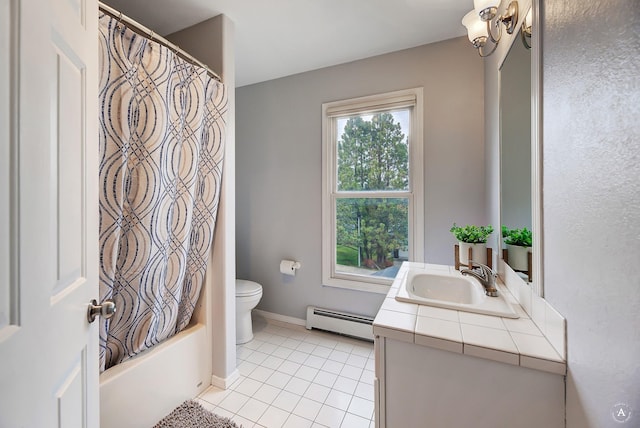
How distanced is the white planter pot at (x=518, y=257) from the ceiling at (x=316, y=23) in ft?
5.02

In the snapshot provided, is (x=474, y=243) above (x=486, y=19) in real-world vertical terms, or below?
below

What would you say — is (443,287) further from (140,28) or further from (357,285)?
(140,28)

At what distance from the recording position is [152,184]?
125 cm

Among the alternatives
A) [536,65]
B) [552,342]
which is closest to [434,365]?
[552,342]

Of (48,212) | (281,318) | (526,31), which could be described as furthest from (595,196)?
(281,318)

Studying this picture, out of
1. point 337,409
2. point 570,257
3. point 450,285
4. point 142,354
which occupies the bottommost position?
point 337,409

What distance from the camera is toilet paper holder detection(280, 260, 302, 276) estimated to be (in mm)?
2500

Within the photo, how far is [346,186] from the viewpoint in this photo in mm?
2402

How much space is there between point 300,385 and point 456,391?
1.19 metres

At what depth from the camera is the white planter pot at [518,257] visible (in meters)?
1.06

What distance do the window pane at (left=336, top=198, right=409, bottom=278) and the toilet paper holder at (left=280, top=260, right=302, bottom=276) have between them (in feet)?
1.29

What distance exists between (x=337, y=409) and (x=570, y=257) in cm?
144

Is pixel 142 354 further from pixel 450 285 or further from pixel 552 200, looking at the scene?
pixel 552 200

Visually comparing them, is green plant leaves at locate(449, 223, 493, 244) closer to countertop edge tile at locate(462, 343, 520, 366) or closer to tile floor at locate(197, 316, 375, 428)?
countertop edge tile at locate(462, 343, 520, 366)
